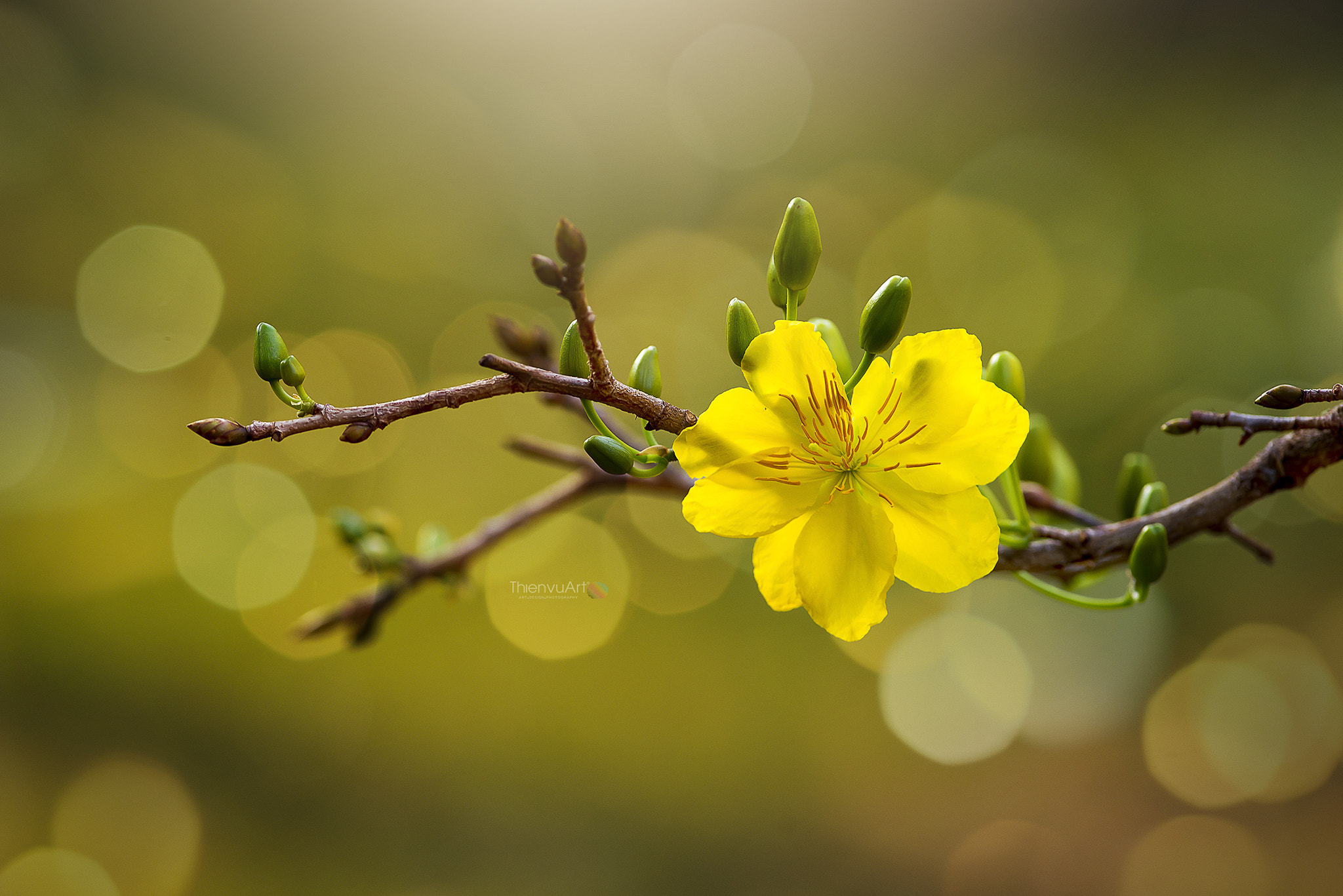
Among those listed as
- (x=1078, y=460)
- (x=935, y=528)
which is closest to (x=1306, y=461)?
(x=935, y=528)

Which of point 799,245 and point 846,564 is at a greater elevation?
point 799,245

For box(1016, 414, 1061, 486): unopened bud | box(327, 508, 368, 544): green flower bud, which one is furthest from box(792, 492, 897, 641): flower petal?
box(327, 508, 368, 544): green flower bud

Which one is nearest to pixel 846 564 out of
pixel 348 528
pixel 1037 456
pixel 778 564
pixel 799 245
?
pixel 778 564

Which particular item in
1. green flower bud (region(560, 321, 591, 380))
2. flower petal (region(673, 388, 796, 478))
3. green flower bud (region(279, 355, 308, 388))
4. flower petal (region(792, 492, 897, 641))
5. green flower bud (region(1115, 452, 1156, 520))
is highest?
green flower bud (region(279, 355, 308, 388))

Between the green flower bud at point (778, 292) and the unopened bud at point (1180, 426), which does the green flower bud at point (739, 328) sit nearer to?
the green flower bud at point (778, 292)

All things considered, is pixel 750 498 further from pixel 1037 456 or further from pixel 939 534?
pixel 1037 456

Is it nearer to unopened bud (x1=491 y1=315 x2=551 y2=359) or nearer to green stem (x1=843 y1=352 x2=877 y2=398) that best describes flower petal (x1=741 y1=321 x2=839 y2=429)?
green stem (x1=843 y1=352 x2=877 y2=398)

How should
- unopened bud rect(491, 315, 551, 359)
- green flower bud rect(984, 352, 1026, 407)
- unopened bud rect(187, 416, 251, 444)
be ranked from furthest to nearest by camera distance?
1. unopened bud rect(491, 315, 551, 359)
2. green flower bud rect(984, 352, 1026, 407)
3. unopened bud rect(187, 416, 251, 444)
